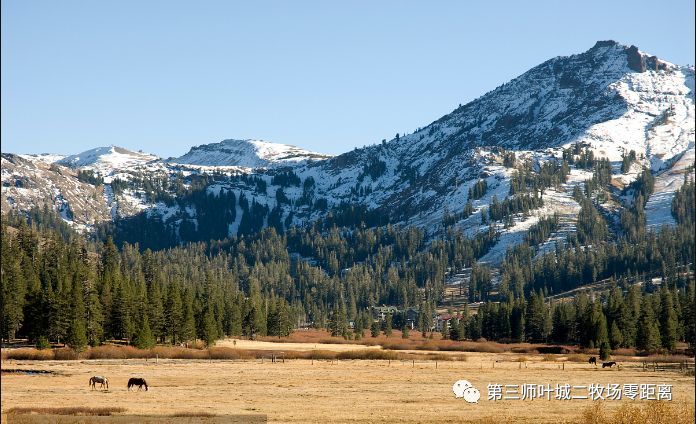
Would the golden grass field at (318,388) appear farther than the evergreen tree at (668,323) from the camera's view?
No

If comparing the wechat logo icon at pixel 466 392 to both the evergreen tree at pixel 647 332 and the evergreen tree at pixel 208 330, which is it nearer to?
the evergreen tree at pixel 208 330

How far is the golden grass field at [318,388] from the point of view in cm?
6138

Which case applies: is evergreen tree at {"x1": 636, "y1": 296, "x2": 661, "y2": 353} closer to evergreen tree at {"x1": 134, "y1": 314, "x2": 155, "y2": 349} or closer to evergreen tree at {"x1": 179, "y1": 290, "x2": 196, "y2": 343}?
evergreen tree at {"x1": 179, "y1": 290, "x2": 196, "y2": 343}

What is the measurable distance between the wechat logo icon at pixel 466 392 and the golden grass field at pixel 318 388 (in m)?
0.93

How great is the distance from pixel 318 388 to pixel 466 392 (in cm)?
1494

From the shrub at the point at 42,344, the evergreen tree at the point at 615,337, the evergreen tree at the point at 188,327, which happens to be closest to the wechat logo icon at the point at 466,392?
the shrub at the point at 42,344

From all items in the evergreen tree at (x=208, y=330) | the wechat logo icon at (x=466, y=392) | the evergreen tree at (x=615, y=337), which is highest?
the evergreen tree at (x=208, y=330)

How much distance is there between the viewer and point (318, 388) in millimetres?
80750

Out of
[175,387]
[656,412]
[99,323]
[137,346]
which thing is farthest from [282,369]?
[656,412]

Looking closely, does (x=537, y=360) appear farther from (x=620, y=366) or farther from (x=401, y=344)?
(x=401, y=344)

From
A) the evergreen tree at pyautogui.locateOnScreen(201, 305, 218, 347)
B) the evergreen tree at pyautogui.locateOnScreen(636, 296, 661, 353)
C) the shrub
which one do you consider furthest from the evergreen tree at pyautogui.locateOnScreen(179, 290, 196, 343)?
the evergreen tree at pyautogui.locateOnScreen(636, 296, 661, 353)

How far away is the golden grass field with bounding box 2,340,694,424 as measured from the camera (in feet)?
201

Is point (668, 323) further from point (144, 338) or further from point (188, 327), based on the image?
point (144, 338)

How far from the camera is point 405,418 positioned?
58.6 metres
